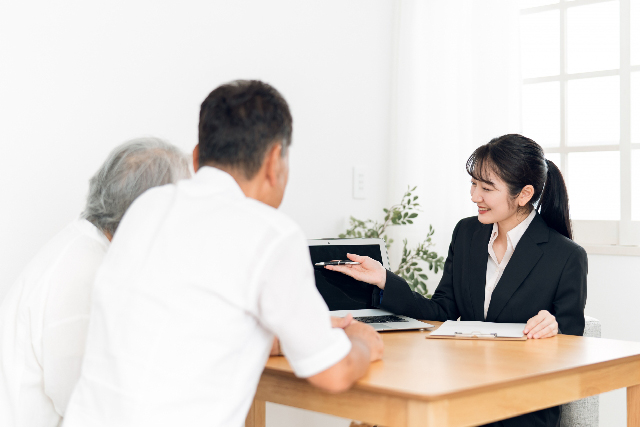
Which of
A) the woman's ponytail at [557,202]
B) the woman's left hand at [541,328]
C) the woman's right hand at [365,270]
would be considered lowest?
the woman's left hand at [541,328]

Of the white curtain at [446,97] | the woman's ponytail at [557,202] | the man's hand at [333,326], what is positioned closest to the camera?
the man's hand at [333,326]

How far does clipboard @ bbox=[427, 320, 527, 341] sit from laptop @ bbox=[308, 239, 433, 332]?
5.8 inches

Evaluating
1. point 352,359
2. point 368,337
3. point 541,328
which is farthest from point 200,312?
point 541,328

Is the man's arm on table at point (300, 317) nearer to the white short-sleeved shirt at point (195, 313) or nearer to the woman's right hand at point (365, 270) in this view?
the white short-sleeved shirt at point (195, 313)

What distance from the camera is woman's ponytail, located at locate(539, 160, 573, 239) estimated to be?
6.63 feet

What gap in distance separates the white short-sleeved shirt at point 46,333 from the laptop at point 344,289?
75 cm

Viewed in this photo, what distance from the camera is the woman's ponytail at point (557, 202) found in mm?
2021

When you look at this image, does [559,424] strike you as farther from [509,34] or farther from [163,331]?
[509,34]

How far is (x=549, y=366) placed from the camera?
4.41ft

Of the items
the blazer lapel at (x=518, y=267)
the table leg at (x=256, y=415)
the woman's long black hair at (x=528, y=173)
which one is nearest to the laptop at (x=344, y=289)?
the blazer lapel at (x=518, y=267)

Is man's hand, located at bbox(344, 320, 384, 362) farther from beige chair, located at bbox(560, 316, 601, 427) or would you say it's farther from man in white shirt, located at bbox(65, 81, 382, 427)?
beige chair, located at bbox(560, 316, 601, 427)

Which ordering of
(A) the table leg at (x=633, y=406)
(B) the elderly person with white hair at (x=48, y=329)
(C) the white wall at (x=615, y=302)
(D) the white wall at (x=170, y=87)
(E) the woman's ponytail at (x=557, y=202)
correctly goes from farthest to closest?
(C) the white wall at (x=615, y=302), (E) the woman's ponytail at (x=557, y=202), (D) the white wall at (x=170, y=87), (A) the table leg at (x=633, y=406), (B) the elderly person with white hair at (x=48, y=329)

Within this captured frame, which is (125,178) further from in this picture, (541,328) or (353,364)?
(541,328)

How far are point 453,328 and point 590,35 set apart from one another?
173cm
